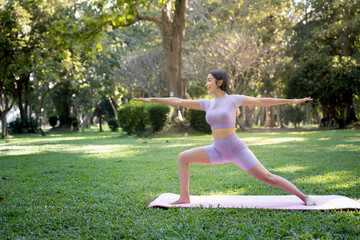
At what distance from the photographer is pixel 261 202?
4.22m

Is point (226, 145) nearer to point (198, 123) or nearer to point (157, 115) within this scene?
point (157, 115)

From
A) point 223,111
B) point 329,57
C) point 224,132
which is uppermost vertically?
point 329,57

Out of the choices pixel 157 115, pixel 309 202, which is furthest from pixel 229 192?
pixel 157 115

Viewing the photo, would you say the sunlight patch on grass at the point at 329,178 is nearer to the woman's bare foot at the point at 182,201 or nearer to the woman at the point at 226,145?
the woman at the point at 226,145

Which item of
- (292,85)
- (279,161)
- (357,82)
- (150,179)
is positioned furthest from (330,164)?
(292,85)

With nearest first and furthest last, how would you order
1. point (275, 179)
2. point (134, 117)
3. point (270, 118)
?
point (275, 179) → point (134, 117) → point (270, 118)

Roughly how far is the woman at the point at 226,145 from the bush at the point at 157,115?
13.7m

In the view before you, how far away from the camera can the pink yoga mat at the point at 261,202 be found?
154 inches

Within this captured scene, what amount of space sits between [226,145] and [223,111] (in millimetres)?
426

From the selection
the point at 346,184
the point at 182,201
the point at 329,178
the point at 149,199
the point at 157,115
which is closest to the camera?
the point at 182,201

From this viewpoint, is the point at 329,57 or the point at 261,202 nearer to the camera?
the point at 261,202

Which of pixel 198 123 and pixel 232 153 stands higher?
pixel 232 153

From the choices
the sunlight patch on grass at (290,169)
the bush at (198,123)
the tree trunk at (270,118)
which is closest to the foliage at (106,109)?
the tree trunk at (270,118)

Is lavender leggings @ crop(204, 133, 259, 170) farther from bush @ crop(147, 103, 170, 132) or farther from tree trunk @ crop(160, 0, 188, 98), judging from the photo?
tree trunk @ crop(160, 0, 188, 98)
